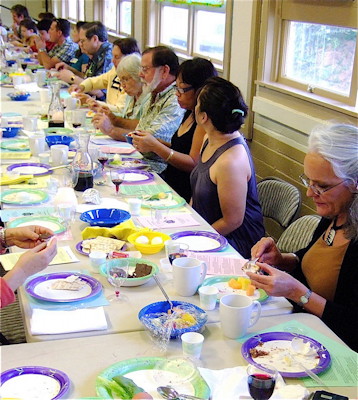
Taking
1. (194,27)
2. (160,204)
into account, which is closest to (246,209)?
(160,204)

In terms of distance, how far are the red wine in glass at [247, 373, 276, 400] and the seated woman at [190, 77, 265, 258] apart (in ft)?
5.03

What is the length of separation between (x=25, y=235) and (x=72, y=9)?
35.5ft

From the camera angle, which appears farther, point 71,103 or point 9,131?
point 71,103

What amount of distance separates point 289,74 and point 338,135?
211cm

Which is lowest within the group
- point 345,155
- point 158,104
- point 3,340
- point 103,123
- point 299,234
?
point 3,340

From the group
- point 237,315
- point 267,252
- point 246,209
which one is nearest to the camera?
point 237,315

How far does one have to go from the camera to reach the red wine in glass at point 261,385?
1.27 m

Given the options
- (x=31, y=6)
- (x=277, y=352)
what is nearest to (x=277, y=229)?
(x=277, y=352)

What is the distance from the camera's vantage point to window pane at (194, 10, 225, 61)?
5379 mm

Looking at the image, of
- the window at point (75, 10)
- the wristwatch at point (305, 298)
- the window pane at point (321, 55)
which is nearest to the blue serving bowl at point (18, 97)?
the window pane at point (321, 55)

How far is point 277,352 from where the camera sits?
5.11 feet

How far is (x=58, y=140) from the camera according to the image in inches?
148

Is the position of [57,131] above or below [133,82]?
below

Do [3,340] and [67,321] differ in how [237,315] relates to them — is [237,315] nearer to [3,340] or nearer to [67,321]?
[67,321]
